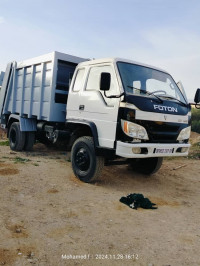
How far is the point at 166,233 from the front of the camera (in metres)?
3.59

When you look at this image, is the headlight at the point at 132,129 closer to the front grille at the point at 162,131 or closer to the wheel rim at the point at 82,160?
the front grille at the point at 162,131

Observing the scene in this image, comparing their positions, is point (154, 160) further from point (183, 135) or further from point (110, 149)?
point (110, 149)

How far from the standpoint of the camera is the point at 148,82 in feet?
17.9

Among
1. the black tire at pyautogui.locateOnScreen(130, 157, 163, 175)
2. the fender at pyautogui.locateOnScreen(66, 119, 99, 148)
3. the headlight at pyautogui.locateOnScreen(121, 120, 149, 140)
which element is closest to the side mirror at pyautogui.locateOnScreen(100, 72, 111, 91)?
the headlight at pyautogui.locateOnScreen(121, 120, 149, 140)

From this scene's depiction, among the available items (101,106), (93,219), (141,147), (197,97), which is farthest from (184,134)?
(93,219)

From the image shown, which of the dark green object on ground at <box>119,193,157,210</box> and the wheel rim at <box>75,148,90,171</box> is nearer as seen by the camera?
the dark green object on ground at <box>119,193,157,210</box>

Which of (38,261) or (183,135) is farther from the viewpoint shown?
(183,135)

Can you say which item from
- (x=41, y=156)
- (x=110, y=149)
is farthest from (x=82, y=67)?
(x=41, y=156)

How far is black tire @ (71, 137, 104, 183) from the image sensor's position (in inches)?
209

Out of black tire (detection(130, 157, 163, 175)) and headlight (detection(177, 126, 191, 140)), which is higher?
headlight (detection(177, 126, 191, 140))

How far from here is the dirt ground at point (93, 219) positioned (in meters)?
2.92

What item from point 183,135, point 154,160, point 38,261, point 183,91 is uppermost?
point 183,91

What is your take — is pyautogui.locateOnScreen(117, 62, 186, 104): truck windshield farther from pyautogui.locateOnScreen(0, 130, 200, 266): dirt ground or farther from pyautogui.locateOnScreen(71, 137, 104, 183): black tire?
pyautogui.locateOnScreen(0, 130, 200, 266): dirt ground

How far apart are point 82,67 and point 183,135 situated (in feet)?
8.48
